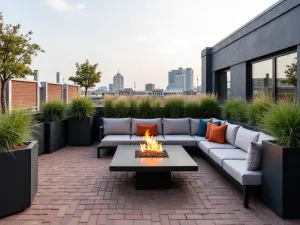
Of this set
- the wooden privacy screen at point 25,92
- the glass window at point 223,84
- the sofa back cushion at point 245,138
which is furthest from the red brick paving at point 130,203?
the wooden privacy screen at point 25,92

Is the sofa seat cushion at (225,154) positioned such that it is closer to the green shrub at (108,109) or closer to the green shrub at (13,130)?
the green shrub at (13,130)

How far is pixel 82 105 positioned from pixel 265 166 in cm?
507

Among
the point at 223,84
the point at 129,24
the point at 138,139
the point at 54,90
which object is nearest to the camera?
the point at 138,139

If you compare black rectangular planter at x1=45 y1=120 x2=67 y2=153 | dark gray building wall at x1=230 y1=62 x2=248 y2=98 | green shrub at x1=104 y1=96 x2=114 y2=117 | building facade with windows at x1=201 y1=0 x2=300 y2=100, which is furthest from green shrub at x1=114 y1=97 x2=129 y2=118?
dark gray building wall at x1=230 y1=62 x2=248 y2=98

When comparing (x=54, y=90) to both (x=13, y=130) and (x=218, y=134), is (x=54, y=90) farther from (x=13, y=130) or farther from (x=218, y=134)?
(x=13, y=130)

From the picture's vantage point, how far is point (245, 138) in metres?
4.44

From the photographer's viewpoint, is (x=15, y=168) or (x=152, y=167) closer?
(x=15, y=168)

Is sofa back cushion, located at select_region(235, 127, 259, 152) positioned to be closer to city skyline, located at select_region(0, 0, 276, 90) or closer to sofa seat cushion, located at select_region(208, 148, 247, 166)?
sofa seat cushion, located at select_region(208, 148, 247, 166)

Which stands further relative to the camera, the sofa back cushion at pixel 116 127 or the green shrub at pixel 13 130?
the sofa back cushion at pixel 116 127

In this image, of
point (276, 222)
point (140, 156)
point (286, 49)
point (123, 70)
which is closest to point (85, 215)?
point (140, 156)

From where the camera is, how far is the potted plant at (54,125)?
5.96 m

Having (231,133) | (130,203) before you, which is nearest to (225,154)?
(231,133)

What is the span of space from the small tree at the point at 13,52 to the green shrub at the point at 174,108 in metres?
4.63

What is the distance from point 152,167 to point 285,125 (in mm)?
1693
